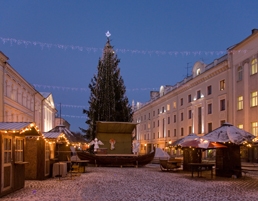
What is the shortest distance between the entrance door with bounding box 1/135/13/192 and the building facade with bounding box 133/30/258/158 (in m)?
16.0

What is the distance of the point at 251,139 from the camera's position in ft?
61.1

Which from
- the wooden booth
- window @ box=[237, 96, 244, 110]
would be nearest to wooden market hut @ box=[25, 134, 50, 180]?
the wooden booth

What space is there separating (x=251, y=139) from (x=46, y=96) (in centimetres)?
4857

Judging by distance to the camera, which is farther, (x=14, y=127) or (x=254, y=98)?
(x=254, y=98)

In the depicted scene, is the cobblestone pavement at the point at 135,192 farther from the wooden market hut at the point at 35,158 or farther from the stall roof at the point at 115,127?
the stall roof at the point at 115,127

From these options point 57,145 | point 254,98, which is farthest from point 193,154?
point 254,98

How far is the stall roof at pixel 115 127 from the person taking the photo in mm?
34094

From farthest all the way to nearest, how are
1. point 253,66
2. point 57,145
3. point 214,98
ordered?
point 214,98, point 253,66, point 57,145

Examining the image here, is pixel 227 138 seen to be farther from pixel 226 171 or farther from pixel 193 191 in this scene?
pixel 193 191

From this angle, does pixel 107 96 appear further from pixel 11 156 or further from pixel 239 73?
pixel 11 156

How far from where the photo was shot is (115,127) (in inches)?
1374

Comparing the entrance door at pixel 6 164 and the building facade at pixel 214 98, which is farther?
the building facade at pixel 214 98

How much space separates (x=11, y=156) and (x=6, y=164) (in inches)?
26.4

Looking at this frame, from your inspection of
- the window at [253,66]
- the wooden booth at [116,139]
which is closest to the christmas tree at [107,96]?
the wooden booth at [116,139]
